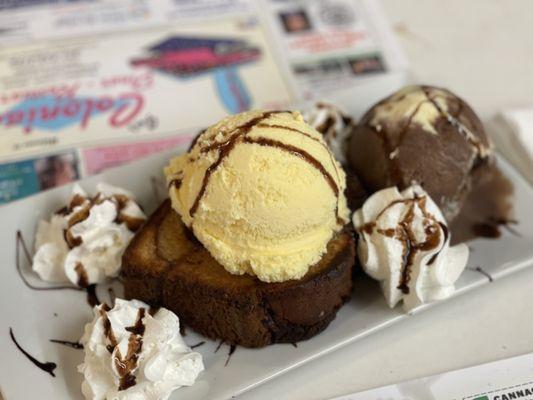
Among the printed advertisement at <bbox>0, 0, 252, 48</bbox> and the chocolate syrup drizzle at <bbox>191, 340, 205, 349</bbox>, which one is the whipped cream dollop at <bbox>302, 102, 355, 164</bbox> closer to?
the chocolate syrup drizzle at <bbox>191, 340, 205, 349</bbox>

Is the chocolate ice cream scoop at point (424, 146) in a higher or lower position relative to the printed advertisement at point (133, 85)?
lower

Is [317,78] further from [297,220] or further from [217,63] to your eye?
[297,220]

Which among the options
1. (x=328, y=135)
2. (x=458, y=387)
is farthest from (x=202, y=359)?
(x=328, y=135)

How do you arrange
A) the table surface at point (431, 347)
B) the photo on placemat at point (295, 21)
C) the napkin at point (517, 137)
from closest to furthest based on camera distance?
the table surface at point (431, 347) → the napkin at point (517, 137) → the photo on placemat at point (295, 21)

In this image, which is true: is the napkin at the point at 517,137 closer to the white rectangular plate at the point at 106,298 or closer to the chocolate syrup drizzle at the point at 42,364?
the white rectangular plate at the point at 106,298

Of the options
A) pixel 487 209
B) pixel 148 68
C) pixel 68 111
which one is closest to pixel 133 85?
pixel 148 68

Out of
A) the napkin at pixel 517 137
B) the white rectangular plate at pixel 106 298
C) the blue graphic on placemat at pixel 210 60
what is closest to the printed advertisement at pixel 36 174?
the white rectangular plate at pixel 106 298
